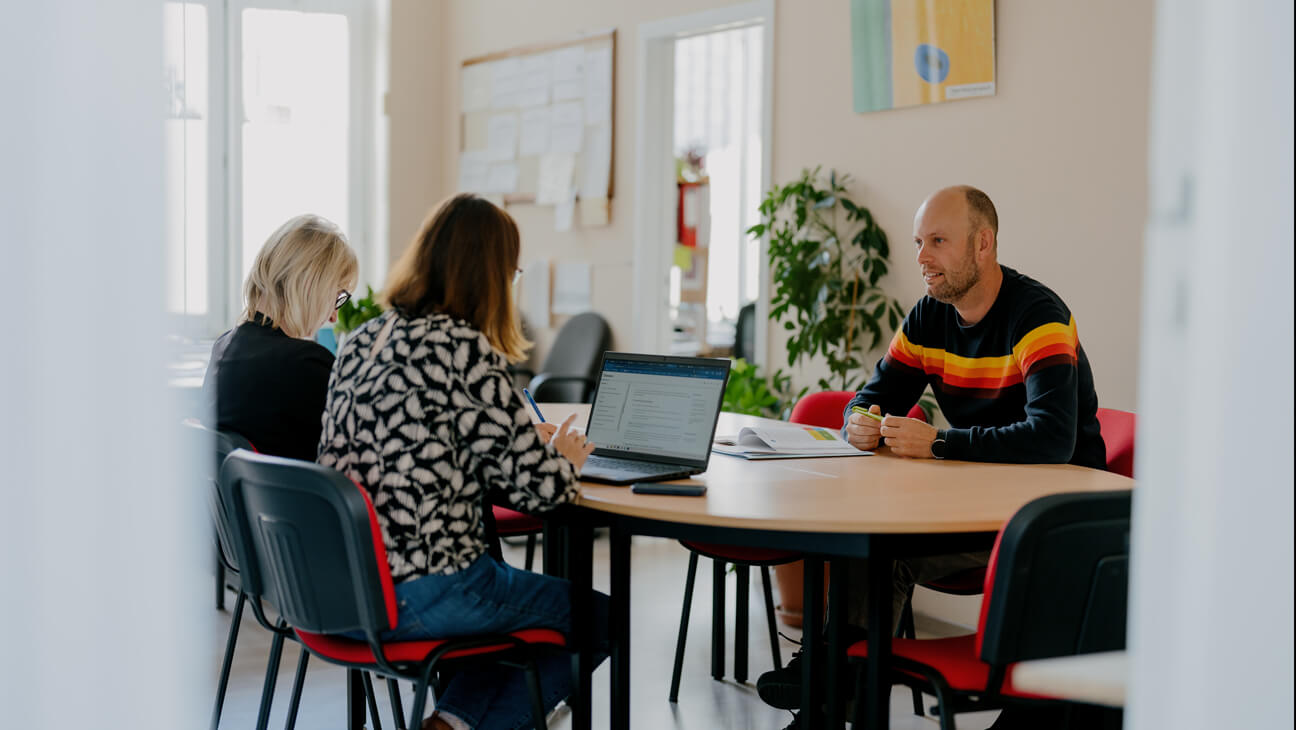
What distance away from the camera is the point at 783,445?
7.98 feet

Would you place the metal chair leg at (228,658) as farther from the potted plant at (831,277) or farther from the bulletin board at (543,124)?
the bulletin board at (543,124)

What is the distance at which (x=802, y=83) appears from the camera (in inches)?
164

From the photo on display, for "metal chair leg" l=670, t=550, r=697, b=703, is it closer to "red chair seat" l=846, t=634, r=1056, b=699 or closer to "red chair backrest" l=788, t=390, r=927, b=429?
→ "red chair backrest" l=788, t=390, r=927, b=429

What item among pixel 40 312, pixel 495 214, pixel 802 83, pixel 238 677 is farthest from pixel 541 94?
pixel 40 312

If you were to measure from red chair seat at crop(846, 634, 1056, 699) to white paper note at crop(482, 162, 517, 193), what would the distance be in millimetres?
Result: 3964

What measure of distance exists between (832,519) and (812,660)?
50 centimetres

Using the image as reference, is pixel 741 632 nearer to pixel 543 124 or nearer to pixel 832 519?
pixel 832 519

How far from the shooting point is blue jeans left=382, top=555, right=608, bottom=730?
183 cm

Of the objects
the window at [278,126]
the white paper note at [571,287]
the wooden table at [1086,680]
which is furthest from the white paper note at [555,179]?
the wooden table at [1086,680]

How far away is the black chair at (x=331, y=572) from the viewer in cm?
171

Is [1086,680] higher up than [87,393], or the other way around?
[87,393]

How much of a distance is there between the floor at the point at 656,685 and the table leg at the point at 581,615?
2.63ft

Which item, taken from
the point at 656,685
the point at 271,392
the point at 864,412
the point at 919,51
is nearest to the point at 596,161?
the point at 919,51

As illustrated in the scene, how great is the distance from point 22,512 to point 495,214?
3.40ft
